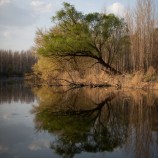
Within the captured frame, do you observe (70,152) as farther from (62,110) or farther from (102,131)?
(62,110)

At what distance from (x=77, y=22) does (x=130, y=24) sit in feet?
21.4

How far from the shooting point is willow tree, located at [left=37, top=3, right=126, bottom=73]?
87.9 ft

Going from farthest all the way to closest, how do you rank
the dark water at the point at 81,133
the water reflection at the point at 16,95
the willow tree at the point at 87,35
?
the willow tree at the point at 87,35 → the water reflection at the point at 16,95 → the dark water at the point at 81,133

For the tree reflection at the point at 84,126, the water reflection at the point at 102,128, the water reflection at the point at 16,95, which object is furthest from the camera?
the water reflection at the point at 16,95

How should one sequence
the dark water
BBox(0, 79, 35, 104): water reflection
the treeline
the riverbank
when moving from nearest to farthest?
1. the dark water
2. BBox(0, 79, 35, 104): water reflection
3. the riverbank
4. the treeline

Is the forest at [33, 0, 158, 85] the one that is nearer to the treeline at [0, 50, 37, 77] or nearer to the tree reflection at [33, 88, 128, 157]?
the tree reflection at [33, 88, 128, 157]

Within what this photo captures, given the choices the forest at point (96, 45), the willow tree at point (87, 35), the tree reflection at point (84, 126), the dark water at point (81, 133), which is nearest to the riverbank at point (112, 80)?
the forest at point (96, 45)

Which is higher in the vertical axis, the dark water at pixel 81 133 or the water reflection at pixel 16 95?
the water reflection at pixel 16 95

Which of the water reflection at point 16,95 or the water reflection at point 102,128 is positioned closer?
the water reflection at point 102,128

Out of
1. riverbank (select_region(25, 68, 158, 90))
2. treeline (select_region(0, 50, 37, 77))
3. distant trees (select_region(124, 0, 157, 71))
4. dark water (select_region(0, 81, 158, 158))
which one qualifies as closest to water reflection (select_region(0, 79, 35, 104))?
dark water (select_region(0, 81, 158, 158))

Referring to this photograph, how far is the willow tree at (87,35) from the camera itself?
26.8 metres

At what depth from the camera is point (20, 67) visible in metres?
94.7

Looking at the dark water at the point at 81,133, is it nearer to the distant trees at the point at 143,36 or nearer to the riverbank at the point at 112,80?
the riverbank at the point at 112,80

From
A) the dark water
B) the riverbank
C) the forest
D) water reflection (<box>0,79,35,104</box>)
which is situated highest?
the forest
